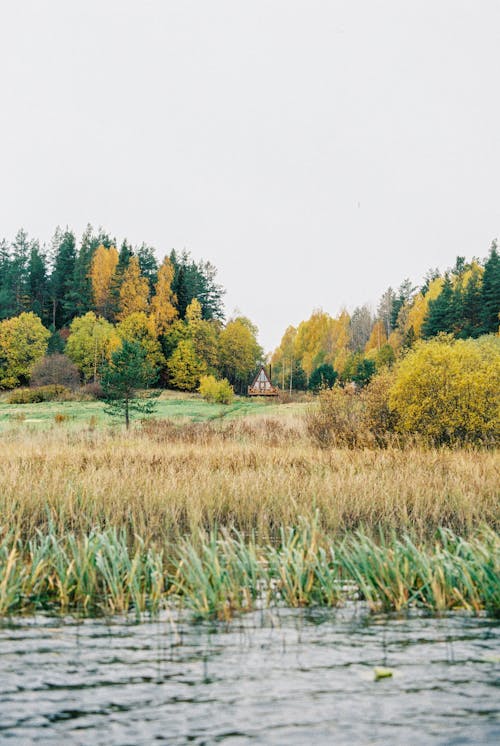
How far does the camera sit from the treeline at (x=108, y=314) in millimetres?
63406

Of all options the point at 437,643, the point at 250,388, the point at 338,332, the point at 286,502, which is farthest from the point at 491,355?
the point at 338,332

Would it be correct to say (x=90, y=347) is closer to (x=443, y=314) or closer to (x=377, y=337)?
(x=443, y=314)

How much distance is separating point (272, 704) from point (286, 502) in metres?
5.48

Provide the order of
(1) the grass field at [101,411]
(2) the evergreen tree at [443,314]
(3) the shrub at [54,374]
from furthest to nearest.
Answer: (2) the evergreen tree at [443,314], (3) the shrub at [54,374], (1) the grass field at [101,411]

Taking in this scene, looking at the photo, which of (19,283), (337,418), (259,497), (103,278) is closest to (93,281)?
(103,278)

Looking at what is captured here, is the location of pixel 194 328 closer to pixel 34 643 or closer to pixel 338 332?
pixel 338 332

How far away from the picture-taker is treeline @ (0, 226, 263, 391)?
63406 mm

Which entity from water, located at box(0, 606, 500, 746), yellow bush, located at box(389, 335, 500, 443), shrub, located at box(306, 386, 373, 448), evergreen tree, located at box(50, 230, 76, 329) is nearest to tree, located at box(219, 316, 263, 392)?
evergreen tree, located at box(50, 230, 76, 329)

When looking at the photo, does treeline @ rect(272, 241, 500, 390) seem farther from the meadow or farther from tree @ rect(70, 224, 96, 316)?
the meadow

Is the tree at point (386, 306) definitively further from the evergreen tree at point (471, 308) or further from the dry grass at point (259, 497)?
the dry grass at point (259, 497)

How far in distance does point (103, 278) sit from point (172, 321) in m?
10.6

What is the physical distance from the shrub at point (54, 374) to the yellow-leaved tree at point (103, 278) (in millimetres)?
19347

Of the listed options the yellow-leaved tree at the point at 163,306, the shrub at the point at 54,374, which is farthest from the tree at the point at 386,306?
the shrub at the point at 54,374

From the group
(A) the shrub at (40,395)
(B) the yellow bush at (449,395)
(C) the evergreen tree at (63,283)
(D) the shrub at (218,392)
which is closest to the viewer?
(B) the yellow bush at (449,395)
